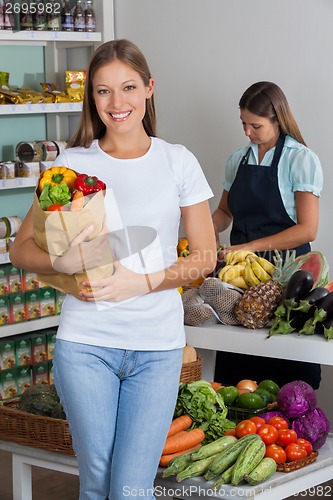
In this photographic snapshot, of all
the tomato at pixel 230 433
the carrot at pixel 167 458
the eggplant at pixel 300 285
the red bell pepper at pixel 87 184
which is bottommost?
the carrot at pixel 167 458

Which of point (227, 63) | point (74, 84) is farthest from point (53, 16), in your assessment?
point (227, 63)

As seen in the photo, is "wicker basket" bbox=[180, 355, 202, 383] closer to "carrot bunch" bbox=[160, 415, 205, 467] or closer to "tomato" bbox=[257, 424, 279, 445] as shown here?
"carrot bunch" bbox=[160, 415, 205, 467]

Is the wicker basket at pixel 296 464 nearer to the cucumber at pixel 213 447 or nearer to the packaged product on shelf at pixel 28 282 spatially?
the cucumber at pixel 213 447

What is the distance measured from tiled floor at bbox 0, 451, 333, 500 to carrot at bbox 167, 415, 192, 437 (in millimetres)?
938

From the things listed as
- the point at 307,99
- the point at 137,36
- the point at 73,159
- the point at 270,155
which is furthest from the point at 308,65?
the point at 73,159

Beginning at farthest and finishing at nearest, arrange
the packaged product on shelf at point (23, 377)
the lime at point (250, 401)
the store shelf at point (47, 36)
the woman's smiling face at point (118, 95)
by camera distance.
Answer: the packaged product on shelf at point (23, 377) < the store shelf at point (47, 36) < the lime at point (250, 401) < the woman's smiling face at point (118, 95)

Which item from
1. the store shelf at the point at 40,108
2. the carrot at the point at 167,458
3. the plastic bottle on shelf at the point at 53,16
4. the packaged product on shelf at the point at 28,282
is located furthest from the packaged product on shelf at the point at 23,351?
the carrot at the point at 167,458

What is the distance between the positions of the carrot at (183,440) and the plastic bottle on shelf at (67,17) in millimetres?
2734

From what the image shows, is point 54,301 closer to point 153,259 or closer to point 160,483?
point 160,483

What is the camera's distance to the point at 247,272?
3076 millimetres

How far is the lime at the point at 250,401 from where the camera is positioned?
2842 millimetres

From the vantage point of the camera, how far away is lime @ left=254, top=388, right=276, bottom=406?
2.90 metres

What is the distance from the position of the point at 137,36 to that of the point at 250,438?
10.0 ft

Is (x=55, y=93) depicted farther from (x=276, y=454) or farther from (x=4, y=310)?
(x=276, y=454)
